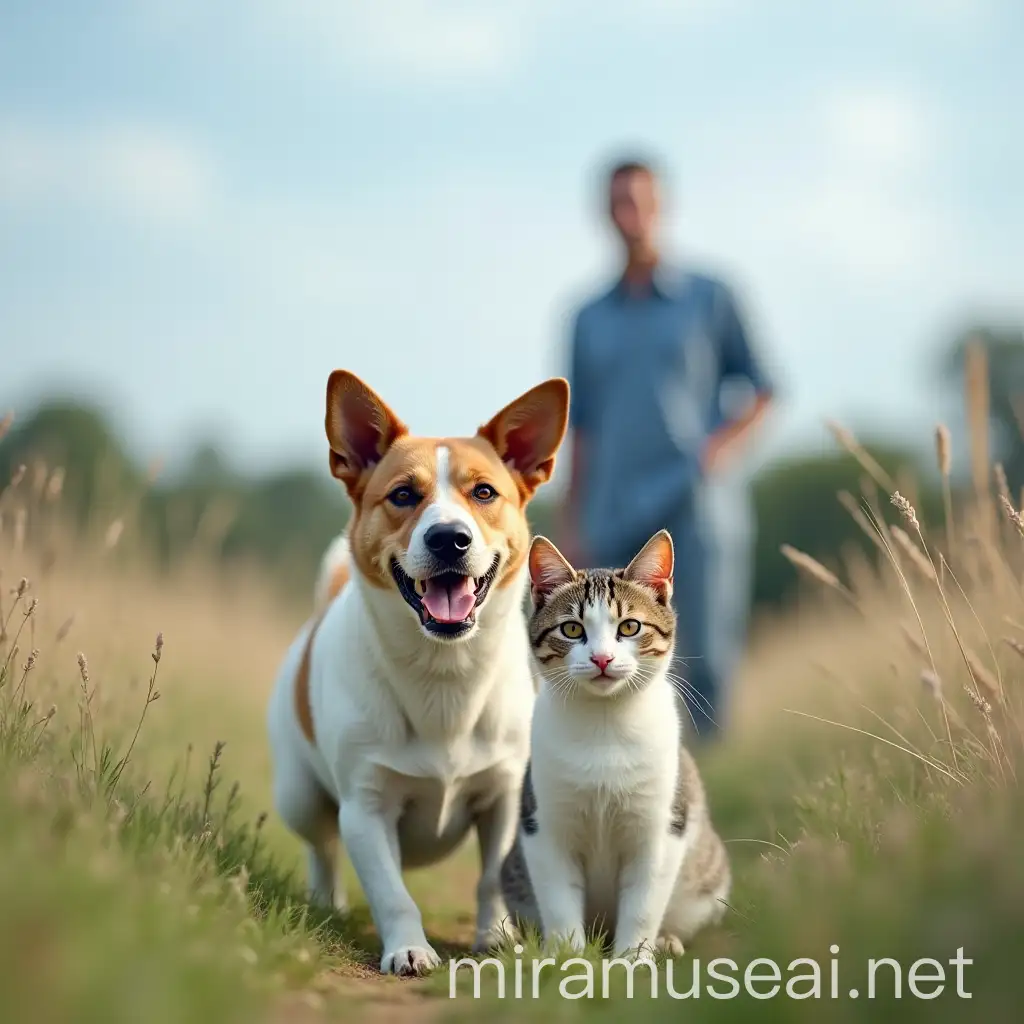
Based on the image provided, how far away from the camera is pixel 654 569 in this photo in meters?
3.50

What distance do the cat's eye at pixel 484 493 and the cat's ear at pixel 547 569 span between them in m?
0.19

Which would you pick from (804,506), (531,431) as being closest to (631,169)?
(531,431)

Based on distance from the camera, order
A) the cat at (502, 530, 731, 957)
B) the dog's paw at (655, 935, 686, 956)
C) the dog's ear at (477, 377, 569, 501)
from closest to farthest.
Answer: the cat at (502, 530, 731, 957) → the dog's paw at (655, 935, 686, 956) → the dog's ear at (477, 377, 569, 501)

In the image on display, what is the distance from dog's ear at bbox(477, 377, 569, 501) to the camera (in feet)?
12.5

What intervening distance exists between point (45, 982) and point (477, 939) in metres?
2.16

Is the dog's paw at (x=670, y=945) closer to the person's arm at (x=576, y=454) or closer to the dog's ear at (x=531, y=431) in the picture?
the dog's ear at (x=531, y=431)

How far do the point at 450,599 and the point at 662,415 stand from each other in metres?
3.07

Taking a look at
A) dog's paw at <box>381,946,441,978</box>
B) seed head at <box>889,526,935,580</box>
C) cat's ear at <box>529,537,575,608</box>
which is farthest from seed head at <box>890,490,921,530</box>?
dog's paw at <box>381,946,441,978</box>

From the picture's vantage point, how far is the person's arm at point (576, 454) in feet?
21.6

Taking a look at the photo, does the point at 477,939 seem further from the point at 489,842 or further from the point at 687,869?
the point at 687,869

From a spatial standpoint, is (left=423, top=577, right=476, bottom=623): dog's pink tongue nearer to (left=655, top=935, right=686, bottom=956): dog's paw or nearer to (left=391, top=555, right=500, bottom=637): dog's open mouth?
(left=391, top=555, right=500, bottom=637): dog's open mouth

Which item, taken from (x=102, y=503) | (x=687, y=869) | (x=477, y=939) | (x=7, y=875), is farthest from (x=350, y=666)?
(x=102, y=503)

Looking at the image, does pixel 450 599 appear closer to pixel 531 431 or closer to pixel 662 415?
pixel 531 431

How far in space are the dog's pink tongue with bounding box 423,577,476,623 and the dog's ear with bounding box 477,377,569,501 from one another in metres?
0.55
